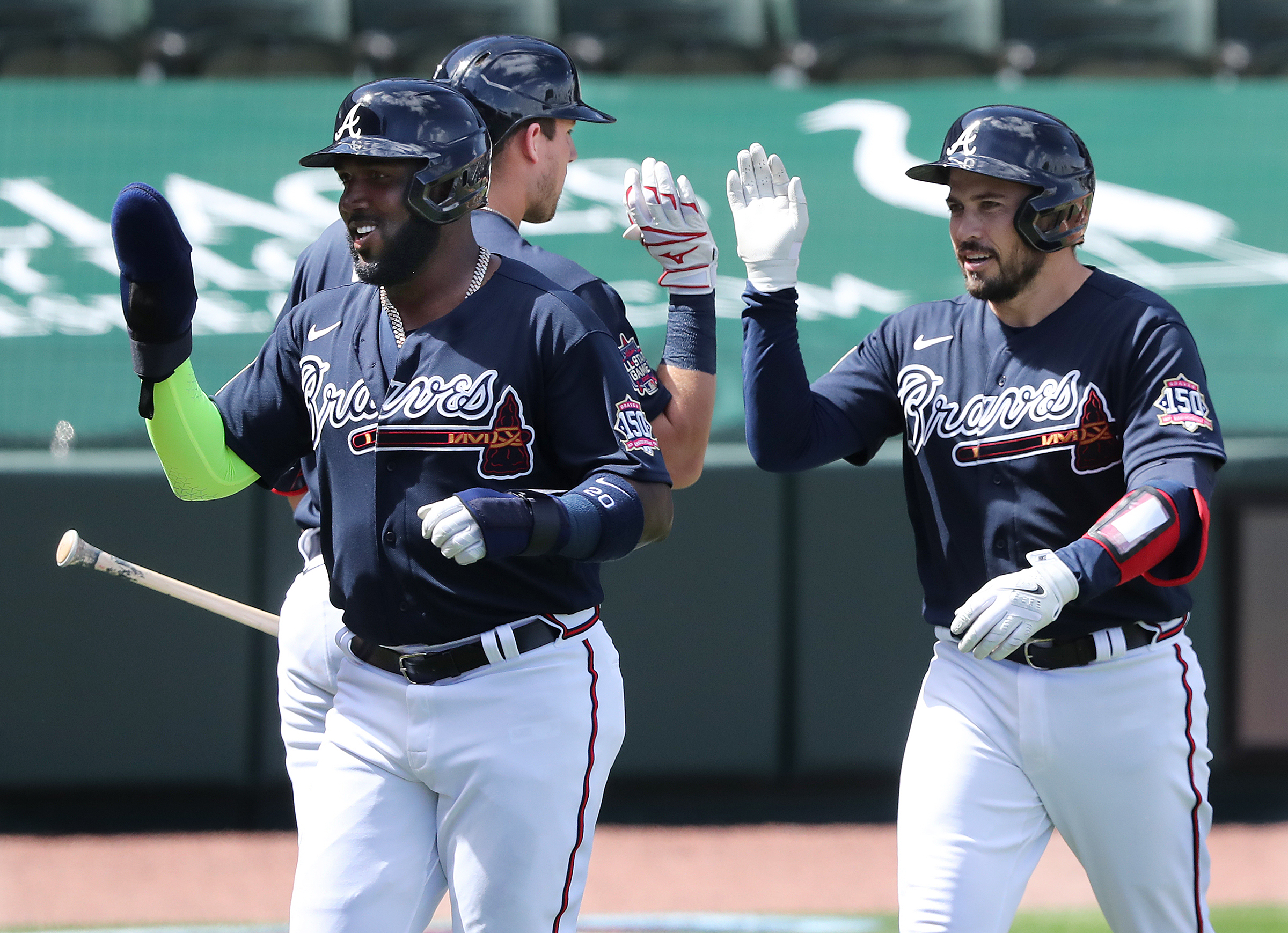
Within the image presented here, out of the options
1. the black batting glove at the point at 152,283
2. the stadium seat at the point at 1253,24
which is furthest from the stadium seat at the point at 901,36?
the black batting glove at the point at 152,283

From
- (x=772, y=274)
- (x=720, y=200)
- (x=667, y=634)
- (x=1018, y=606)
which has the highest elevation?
(x=772, y=274)

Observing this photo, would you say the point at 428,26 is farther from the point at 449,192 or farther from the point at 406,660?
the point at 406,660

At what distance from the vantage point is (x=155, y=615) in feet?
18.3

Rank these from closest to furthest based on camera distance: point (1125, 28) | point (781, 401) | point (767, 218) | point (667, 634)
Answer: point (781, 401) → point (767, 218) → point (667, 634) → point (1125, 28)

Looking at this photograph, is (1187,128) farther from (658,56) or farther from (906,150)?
(658,56)

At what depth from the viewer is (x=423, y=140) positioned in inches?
93.3

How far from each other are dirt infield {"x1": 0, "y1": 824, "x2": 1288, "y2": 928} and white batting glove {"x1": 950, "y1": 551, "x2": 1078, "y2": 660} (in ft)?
8.17

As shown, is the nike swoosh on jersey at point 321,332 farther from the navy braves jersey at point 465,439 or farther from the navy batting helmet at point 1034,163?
the navy batting helmet at point 1034,163

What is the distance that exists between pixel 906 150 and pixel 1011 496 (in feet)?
13.3

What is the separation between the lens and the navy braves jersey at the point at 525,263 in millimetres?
2666

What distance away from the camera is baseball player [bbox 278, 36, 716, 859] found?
2.74m

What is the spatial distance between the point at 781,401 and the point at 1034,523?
1.71 ft

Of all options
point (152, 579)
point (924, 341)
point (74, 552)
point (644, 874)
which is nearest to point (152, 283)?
point (74, 552)

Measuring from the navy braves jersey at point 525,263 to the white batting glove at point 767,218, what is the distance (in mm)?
295
